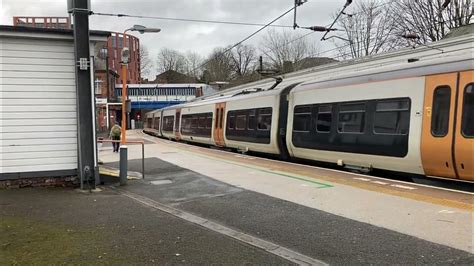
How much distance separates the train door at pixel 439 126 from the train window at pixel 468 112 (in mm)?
237

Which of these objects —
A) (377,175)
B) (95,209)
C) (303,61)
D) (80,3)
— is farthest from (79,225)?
(303,61)

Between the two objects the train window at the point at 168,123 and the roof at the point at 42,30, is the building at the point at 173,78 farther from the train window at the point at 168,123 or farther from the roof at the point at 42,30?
the roof at the point at 42,30

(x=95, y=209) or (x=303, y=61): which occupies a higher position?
(x=303, y=61)

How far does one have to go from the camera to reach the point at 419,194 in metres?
8.78

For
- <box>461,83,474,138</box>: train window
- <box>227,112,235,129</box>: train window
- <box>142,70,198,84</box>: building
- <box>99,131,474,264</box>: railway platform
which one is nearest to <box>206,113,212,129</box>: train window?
<box>227,112,235,129</box>: train window

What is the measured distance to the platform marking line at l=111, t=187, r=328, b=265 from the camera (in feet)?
17.9

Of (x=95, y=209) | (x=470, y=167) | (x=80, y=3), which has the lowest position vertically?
(x=95, y=209)

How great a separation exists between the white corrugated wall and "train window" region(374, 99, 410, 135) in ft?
23.7

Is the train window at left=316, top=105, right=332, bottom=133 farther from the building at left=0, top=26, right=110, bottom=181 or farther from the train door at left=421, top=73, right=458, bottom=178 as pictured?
the building at left=0, top=26, right=110, bottom=181

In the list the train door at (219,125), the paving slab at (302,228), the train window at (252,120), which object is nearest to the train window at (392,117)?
the paving slab at (302,228)

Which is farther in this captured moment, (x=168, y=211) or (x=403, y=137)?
(x=403, y=137)

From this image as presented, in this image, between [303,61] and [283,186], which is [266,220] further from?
[303,61]

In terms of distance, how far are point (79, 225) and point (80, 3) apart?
17.7 ft

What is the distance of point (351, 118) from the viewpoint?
1272cm
